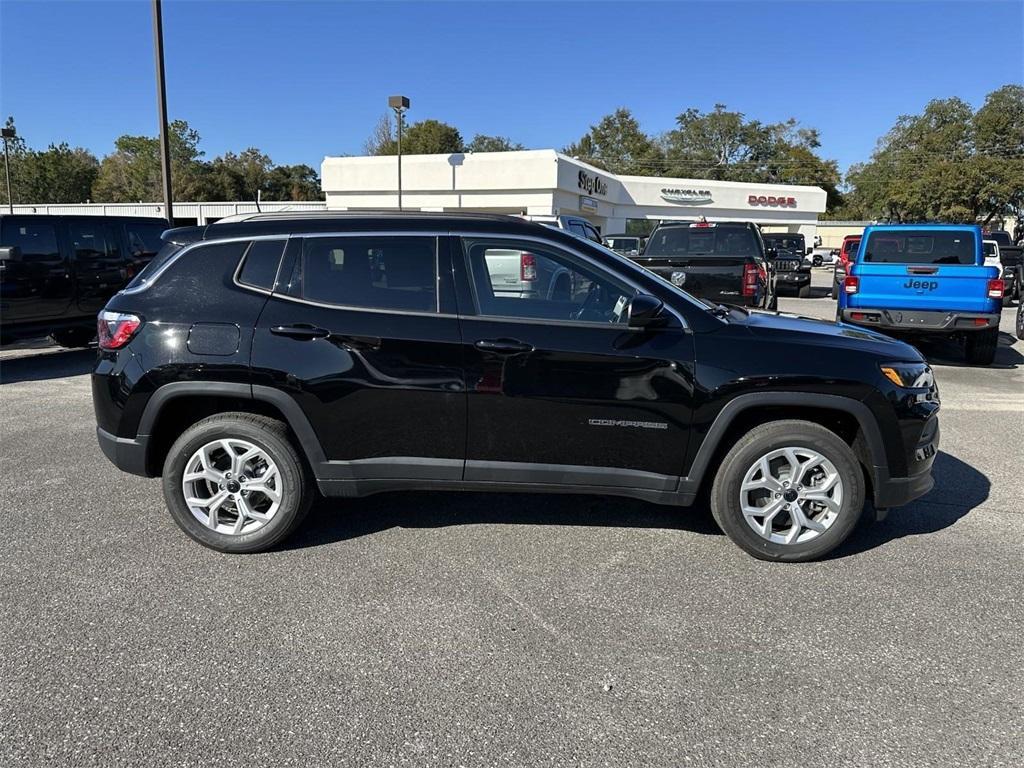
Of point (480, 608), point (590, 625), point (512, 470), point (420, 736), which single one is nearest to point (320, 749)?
point (420, 736)

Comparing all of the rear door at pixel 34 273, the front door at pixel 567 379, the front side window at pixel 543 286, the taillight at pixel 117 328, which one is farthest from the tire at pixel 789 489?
the rear door at pixel 34 273

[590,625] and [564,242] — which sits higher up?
[564,242]

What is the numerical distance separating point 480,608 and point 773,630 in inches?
52.8

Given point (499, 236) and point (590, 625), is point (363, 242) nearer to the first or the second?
point (499, 236)

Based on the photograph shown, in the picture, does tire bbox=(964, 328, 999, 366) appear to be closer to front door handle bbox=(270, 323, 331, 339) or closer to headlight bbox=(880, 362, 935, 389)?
headlight bbox=(880, 362, 935, 389)

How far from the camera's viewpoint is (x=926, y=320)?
9.29m

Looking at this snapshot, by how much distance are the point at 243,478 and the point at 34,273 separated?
711cm

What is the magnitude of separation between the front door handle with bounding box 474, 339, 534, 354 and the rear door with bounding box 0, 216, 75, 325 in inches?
310

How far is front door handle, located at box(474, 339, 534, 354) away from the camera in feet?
12.0

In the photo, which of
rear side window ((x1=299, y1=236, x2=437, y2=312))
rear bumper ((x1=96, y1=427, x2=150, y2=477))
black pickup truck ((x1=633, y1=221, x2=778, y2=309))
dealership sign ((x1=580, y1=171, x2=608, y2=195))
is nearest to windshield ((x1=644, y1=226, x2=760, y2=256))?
black pickup truck ((x1=633, y1=221, x2=778, y2=309))

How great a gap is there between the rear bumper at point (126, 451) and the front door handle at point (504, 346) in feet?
6.39

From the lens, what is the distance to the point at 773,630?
3.19 m

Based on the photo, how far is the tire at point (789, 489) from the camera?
146 inches

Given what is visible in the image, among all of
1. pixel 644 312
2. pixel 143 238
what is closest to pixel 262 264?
pixel 644 312
